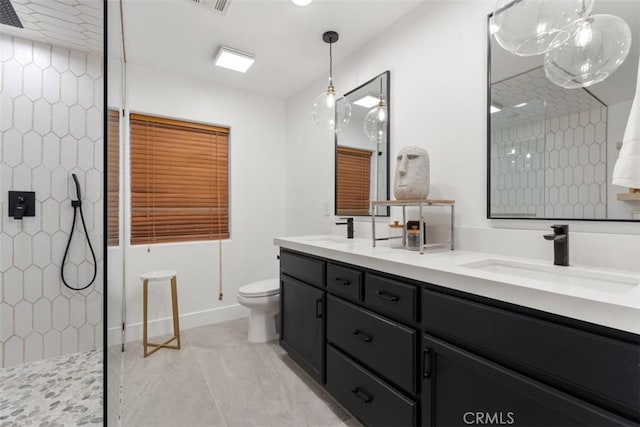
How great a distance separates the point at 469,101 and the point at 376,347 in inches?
55.4

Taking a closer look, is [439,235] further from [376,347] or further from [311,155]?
[311,155]

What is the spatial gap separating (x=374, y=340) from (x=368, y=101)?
5.80 ft

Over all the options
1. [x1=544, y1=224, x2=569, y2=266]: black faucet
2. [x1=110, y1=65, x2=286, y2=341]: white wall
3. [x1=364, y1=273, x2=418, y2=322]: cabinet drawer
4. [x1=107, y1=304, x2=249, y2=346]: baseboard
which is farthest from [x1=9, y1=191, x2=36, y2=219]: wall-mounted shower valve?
[x1=544, y1=224, x2=569, y2=266]: black faucet

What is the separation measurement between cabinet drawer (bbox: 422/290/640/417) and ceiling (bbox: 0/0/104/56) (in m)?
2.33

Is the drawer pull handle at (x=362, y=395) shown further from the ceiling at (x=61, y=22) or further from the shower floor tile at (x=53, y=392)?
the ceiling at (x=61, y=22)

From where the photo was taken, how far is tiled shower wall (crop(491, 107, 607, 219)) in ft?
3.90

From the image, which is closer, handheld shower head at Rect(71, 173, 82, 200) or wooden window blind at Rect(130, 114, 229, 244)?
handheld shower head at Rect(71, 173, 82, 200)

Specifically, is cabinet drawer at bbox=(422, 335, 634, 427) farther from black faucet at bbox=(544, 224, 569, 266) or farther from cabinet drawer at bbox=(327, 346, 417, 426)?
black faucet at bbox=(544, 224, 569, 266)

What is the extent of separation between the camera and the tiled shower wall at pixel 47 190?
199 cm

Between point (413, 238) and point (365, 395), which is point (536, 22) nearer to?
point (413, 238)

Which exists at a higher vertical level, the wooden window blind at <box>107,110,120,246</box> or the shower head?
the shower head

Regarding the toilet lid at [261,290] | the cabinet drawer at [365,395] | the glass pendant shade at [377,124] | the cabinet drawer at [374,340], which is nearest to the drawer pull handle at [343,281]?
the cabinet drawer at [374,340]

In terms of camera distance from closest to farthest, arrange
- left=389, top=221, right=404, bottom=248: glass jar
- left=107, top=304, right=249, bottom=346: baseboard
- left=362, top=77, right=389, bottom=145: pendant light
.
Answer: left=389, top=221, right=404, bottom=248: glass jar → left=362, top=77, right=389, bottom=145: pendant light → left=107, top=304, right=249, bottom=346: baseboard

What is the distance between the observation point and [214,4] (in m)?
1.89
